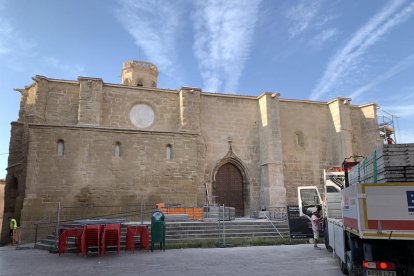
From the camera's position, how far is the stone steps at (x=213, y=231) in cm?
1205

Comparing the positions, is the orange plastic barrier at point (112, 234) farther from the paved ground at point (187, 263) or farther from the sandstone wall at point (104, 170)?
the sandstone wall at point (104, 170)

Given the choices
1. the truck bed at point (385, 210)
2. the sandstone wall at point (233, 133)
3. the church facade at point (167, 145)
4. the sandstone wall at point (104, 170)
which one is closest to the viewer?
the truck bed at point (385, 210)

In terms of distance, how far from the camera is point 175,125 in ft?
65.0

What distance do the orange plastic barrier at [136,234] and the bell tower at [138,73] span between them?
70.8ft

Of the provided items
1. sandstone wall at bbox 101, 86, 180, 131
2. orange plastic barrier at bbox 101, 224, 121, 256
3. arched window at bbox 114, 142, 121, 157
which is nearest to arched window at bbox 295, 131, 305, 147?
sandstone wall at bbox 101, 86, 180, 131

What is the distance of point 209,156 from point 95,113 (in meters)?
6.61

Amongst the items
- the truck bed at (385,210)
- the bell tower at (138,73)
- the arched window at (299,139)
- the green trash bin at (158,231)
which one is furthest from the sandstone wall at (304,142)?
the truck bed at (385,210)

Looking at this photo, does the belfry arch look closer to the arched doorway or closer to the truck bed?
the arched doorway

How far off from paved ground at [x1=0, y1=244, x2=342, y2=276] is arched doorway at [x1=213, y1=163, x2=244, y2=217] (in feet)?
32.8

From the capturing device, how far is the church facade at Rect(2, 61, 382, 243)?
15938 millimetres

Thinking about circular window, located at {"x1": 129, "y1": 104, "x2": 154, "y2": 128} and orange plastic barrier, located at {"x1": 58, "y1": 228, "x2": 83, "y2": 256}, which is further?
circular window, located at {"x1": 129, "y1": 104, "x2": 154, "y2": 128}

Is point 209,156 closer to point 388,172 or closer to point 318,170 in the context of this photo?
point 318,170

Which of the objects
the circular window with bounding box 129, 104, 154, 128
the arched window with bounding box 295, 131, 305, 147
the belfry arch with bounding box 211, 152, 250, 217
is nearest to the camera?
the circular window with bounding box 129, 104, 154, 128

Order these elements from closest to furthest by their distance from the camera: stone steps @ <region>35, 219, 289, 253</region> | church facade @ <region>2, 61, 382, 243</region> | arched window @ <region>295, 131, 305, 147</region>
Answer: stone steps @ <region>35, 219, 289, 253</region>, church facade @ <region>2, 61, 382, 243</region>, arched window @ <region>295, 131, 305, 147</region>
